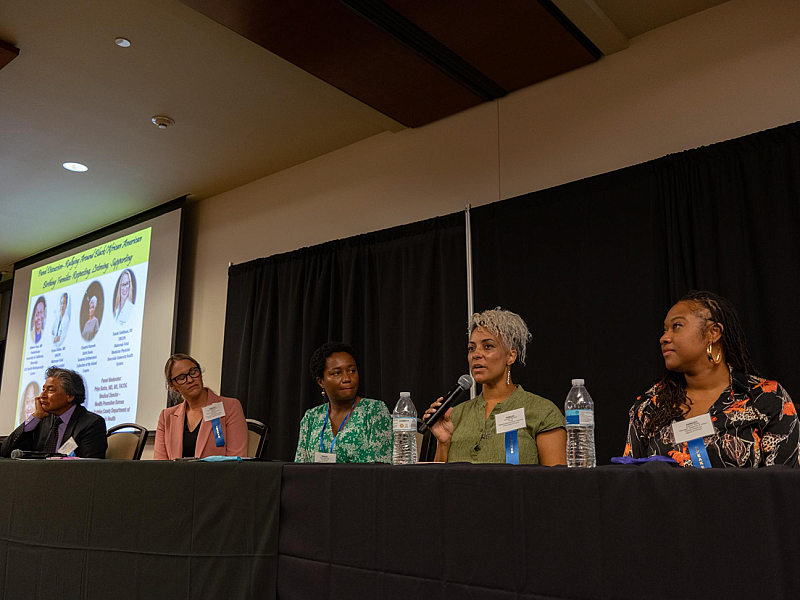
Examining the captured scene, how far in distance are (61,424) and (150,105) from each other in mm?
1826

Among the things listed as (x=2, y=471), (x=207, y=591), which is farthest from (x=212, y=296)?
(x=207, y=591)

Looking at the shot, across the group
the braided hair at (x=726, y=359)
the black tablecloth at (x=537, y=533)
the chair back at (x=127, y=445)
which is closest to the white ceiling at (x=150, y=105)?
the braided hair at (x=726, y=359)

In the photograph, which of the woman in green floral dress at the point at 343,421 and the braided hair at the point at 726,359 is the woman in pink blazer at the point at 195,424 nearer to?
the woman in green floral dress at the point at 343,421

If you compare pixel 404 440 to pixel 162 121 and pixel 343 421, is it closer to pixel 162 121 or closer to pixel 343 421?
pixel 343 421

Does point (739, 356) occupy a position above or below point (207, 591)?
above

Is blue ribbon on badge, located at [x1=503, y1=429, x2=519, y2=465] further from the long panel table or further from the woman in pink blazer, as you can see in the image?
the woman in pink blazer

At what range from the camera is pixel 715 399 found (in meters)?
1.99

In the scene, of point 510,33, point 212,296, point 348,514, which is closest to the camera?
point 348,514

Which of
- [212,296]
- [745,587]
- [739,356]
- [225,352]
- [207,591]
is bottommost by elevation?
[207,591]

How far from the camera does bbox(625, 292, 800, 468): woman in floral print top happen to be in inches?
73.1

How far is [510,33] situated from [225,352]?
9.74 feet

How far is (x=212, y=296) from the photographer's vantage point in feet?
17.5

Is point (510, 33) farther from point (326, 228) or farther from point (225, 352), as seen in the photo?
point (225, 352)

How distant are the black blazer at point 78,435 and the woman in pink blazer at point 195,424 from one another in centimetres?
38
